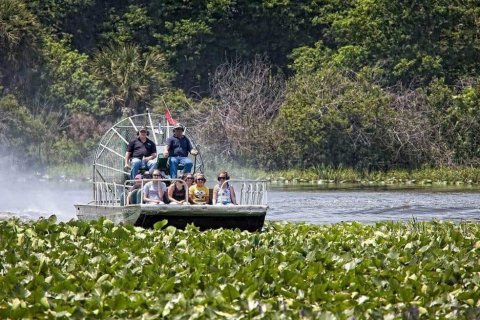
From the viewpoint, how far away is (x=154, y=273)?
49.0 feet

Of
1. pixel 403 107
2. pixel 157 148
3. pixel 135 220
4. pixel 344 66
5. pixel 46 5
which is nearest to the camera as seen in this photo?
pixel 135 220

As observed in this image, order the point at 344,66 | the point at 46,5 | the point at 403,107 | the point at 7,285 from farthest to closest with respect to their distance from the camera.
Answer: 1. the point at 46,5
2. the point at 344,66
3. the point at 403,107
4. the point at 7,285

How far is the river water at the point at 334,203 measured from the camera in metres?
32.7

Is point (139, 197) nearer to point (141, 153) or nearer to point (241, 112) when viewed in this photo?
point (141, 153)

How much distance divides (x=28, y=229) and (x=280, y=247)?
12.7 ft

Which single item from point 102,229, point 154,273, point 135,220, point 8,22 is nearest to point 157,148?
point 135,220

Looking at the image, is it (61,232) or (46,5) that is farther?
(46,5)

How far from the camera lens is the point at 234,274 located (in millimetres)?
15031

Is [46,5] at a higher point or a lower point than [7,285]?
higher

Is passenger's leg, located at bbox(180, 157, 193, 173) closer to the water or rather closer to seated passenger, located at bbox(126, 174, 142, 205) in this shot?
seated passenger, located at bbox(126, 174, 142, 205)

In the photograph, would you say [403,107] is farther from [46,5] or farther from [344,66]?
[46,5]

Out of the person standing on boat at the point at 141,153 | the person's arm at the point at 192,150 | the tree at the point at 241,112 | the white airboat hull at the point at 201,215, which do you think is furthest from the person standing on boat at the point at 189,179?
the tree at the point at 241,112

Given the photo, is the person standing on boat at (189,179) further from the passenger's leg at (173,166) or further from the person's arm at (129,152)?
the person's arm at (129,152)

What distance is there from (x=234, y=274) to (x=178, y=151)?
10379 mm
